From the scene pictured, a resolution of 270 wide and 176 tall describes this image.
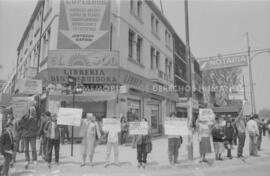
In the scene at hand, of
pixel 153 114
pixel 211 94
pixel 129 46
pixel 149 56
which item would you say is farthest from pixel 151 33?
pixel 211 94

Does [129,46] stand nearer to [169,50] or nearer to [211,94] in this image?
[169,50]

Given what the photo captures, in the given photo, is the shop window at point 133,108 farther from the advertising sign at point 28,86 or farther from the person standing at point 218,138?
the person standing at point 218,138

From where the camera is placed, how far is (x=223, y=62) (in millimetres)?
12234

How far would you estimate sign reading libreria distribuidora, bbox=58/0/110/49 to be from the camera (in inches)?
546

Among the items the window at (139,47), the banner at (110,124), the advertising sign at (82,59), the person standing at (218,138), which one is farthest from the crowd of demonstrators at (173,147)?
the window at (139,47)

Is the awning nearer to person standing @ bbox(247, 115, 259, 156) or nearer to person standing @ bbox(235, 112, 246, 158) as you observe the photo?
person standing @ bbox(235, 112, 246, 158)

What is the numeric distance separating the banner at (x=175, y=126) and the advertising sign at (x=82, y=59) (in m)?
6.25

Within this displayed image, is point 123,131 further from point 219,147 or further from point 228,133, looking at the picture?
point 228,133

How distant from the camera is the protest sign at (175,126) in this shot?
8.30 m

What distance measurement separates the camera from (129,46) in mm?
16578

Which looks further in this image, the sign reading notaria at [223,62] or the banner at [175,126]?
the sign reading notaria at [223,62]

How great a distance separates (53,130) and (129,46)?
10.2 metres

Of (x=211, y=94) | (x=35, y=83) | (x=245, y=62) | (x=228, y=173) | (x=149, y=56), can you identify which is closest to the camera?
(x=228, y=173)

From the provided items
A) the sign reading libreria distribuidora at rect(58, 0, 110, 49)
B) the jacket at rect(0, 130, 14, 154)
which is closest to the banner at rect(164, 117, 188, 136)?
the jacket at rect(0, 130, 14, 154)
